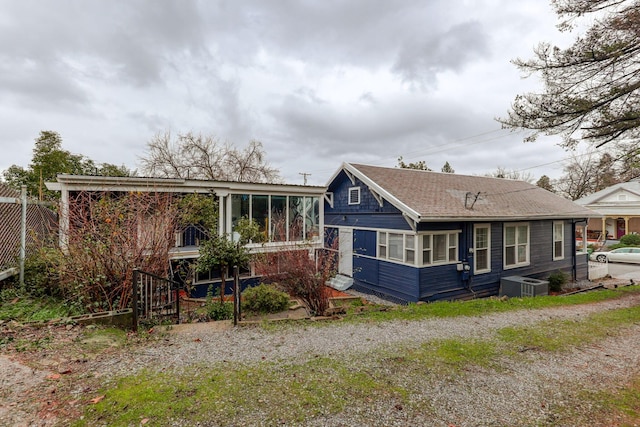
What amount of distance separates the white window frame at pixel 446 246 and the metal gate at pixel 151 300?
7.45 meters

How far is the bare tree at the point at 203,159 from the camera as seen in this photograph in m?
22.6

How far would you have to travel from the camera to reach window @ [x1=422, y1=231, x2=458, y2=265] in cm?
1013

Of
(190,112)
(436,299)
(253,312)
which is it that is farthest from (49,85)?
(436,299)

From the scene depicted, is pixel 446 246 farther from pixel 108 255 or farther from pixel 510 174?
pixel 510 174

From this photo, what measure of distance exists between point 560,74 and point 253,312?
10.2 m

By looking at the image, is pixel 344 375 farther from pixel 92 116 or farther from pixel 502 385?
pixel 92 116

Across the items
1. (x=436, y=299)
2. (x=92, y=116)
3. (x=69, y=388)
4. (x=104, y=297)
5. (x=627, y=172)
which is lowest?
(x=436, y=299)

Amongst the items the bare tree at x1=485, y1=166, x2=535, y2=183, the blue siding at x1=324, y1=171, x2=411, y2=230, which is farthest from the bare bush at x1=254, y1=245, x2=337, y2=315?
the bare tree at x1=485, y1=166, x2=535, y2=183

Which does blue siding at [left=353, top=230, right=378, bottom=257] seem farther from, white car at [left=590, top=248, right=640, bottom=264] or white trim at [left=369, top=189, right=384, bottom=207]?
white car at [left=590, top=248, right=640, bottom=264]

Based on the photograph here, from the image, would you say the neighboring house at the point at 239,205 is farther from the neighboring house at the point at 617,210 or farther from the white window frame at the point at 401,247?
the neighboring house at the point at 617,210

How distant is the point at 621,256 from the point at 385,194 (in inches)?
771

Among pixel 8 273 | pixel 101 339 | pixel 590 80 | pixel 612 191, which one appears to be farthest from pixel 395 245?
pixel 612 191

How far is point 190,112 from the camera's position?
17.4 metres

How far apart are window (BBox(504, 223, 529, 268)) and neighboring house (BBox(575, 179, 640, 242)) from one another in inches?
Result: 758
